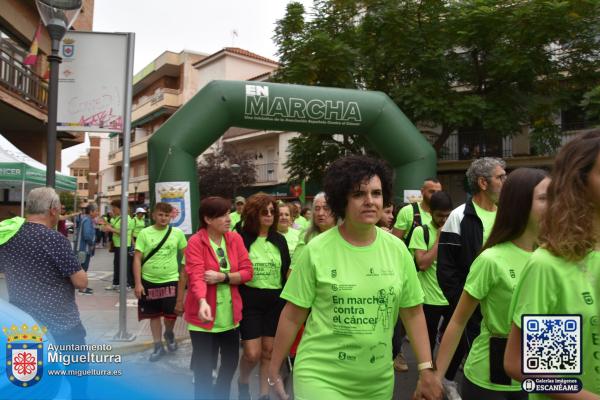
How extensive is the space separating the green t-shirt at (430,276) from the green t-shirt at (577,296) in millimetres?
3262

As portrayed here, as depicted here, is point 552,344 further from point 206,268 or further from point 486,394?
point 206,268

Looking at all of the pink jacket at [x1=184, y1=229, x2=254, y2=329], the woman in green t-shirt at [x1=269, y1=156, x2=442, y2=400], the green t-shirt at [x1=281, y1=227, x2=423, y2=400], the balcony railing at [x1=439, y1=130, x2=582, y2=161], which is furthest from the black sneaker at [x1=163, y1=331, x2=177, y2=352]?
the balcony railing at [x1=439, y1=130, x2=582, y2=161]

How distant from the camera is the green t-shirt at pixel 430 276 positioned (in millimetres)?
4902

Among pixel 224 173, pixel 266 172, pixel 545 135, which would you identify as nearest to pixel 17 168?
pixel 545 135

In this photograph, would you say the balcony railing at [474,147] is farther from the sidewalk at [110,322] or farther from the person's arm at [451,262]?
the person's arm at [451,262]

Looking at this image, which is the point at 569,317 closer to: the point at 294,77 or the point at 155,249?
the point at 155,249

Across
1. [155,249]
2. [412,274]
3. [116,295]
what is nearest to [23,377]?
[412,274]

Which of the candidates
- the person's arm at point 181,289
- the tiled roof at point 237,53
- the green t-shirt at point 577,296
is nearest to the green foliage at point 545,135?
the person's arm at point 181,289

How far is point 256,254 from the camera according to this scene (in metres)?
4.64

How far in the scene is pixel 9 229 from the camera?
3.37m

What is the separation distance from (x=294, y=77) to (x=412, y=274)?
40.5 ft

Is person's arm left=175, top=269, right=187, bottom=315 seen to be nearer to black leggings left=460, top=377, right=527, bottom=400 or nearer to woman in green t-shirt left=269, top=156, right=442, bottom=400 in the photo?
woman in green t-shirt left=269, top=156, right=442, bottom=400

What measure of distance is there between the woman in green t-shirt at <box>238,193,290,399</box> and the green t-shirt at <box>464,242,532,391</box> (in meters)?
2.27

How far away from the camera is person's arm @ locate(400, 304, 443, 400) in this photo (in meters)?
2.43
